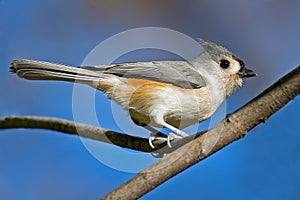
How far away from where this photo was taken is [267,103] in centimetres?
96

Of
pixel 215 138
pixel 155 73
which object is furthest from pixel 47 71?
pixel 215 138

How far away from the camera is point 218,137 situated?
103 centimetres

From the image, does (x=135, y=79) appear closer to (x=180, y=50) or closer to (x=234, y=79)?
(x=180, y=50)

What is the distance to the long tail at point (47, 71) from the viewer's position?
142 cm

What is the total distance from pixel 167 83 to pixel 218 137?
0.66m

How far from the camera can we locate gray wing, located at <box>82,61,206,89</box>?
166cm

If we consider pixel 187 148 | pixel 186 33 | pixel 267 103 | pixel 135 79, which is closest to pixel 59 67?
pixel 135 79

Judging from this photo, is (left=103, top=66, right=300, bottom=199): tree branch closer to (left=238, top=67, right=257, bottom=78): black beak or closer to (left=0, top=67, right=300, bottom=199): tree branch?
(left=0, top=67, right=300, bottom=199): tree branch

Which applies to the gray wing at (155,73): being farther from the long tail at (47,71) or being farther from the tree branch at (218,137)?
the tree branch at (218,137)

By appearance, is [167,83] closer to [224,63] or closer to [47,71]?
[224,63]

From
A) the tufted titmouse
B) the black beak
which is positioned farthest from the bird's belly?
the black beak

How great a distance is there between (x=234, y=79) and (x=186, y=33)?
28 centimetres

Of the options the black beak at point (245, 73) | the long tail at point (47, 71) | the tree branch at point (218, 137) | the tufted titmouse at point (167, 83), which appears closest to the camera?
the tree branch at point (218, 137)

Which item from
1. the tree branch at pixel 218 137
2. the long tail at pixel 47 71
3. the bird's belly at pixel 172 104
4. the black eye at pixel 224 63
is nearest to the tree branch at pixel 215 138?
the tree branch at pixel 218 137
